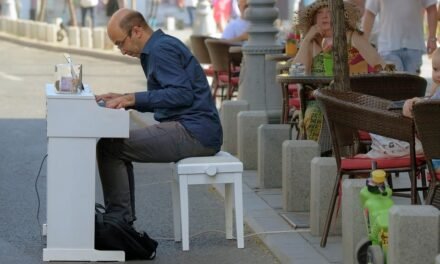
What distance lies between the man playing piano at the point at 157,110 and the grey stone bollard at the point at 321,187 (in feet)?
2.12

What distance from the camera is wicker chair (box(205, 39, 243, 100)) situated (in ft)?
55.9

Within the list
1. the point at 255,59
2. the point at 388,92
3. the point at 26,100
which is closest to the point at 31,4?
the point at 26,100

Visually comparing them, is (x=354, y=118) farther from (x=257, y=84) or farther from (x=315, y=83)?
(x=257, y=84)

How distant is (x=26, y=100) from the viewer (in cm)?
2053

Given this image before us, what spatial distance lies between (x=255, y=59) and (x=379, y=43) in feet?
4.78

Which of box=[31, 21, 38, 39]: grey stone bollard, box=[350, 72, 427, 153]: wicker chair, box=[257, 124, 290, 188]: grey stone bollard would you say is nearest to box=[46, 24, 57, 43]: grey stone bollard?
box=[31, 21, 38, 39]: grey stone bollard

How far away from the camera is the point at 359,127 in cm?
748

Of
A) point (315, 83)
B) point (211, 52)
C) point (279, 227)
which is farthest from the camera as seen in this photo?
point (211, 52)

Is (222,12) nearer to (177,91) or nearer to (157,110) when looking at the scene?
(157,110)

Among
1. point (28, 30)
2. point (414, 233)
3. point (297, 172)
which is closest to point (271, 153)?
point (297, 172)

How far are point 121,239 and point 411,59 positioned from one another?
5.61m

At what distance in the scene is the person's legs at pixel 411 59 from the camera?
12719mm

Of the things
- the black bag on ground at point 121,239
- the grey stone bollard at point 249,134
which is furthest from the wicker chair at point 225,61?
the black bag on ground at point 121,239

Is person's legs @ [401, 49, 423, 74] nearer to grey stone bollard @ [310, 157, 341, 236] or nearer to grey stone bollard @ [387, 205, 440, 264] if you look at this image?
grey stone bollard @ [310, 157, 341, 236]
